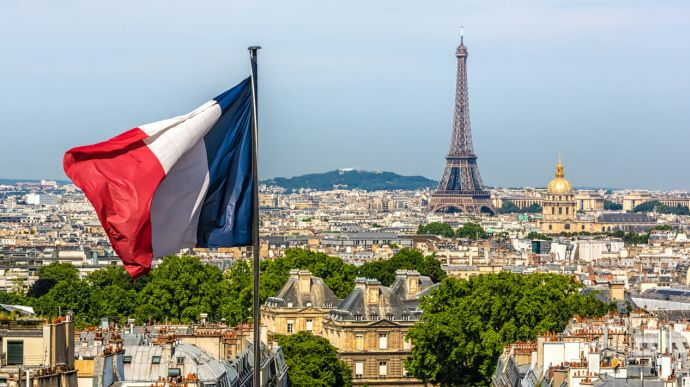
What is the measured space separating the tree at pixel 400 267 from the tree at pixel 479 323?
3497cm

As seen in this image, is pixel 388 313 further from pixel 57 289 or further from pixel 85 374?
pixel 85 374

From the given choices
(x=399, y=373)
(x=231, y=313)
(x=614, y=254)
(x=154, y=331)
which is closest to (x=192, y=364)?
(x=154, y=331)

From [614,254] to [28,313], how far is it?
15157cm

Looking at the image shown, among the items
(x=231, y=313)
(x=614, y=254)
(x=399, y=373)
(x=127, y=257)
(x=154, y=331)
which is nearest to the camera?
(x=127, y=257)

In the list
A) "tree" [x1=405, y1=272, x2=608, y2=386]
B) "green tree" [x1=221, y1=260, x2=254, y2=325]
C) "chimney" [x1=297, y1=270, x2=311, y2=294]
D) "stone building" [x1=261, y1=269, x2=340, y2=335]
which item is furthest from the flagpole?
"chimney" [x1=297, y1=270, x2=311, y2=294]

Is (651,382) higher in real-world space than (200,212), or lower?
lower

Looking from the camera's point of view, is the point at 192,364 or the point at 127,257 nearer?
the point at 127,257

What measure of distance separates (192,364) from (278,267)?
65.9 meters

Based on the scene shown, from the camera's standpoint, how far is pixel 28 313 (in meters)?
38.3

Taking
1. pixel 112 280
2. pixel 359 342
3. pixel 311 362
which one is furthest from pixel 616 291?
pixel 311 362

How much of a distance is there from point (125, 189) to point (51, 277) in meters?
101

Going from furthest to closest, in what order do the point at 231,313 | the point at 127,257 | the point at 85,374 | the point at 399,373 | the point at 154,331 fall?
1. the point at 231,313
2. the point at 399,373
3. the point at 154,331
4. the point at 85,374
5. the point at 127,257

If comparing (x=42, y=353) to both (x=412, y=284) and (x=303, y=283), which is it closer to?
(x=303, y=283)

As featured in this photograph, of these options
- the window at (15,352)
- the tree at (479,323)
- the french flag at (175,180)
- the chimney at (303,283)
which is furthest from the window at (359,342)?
the french flag at (175,180)
